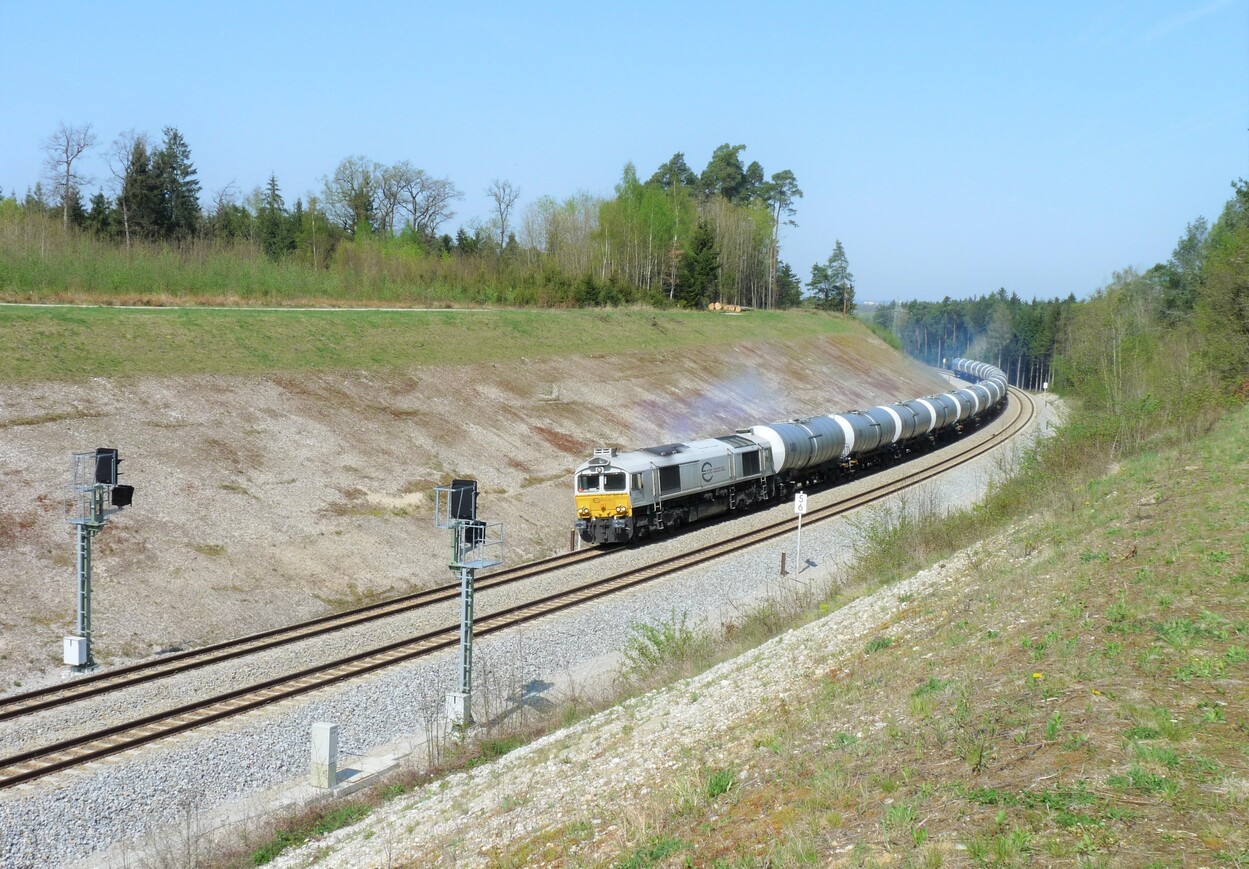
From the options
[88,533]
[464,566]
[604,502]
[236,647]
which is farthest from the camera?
[604,502]

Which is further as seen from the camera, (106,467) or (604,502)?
(604,502)

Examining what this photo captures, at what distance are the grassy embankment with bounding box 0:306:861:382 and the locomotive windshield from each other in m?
14.0

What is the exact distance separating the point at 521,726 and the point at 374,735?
2.43 meters

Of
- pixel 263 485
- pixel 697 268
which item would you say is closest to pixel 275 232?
pixel 697 268

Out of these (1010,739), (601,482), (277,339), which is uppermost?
(277,339)

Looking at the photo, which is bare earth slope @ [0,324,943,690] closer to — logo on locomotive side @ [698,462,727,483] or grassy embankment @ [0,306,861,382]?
grassy embankment @ [0,306,861,382]

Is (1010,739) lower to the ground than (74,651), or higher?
higher

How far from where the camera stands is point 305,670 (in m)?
18.5

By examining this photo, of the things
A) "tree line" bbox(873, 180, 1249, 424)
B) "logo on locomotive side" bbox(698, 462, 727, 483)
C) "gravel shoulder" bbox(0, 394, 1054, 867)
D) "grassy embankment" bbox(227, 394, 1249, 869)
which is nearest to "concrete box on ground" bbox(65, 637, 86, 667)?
"gravel shoulder" bbox(0, 394, 1054, 867)

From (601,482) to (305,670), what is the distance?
1204 cm

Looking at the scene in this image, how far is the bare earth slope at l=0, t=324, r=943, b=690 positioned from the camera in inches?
846

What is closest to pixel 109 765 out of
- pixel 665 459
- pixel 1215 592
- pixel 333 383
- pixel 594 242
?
pixel 1215 592

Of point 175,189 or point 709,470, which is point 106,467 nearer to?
point 709,470

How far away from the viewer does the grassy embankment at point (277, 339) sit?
1252 inches
